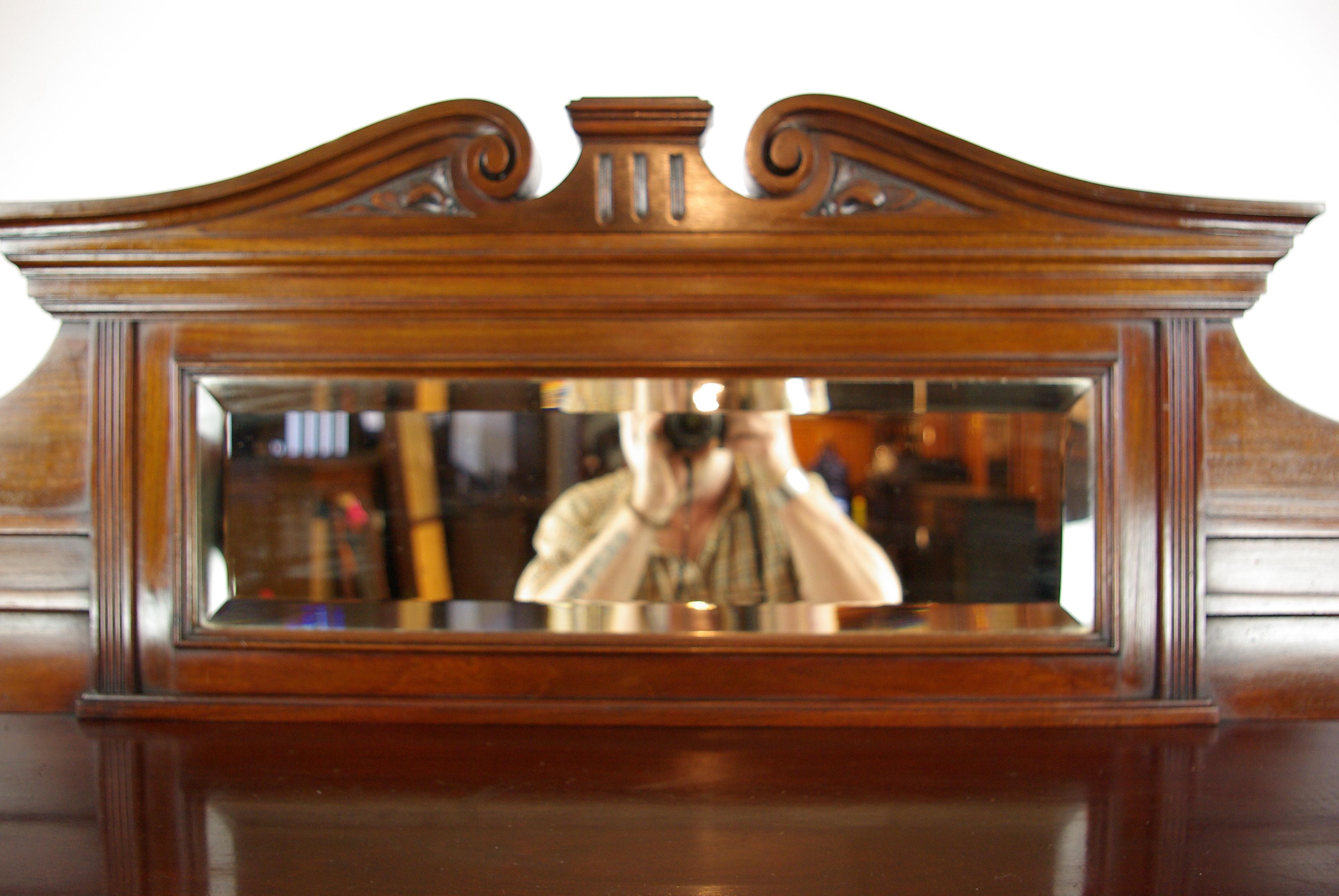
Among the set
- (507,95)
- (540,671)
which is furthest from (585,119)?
(540,671)

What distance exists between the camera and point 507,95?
0.86 metres

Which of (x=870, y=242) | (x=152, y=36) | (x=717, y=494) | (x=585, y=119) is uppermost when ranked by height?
(x=152, y=36)

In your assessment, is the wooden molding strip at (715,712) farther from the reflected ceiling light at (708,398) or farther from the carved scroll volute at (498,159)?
the carved scroll volute at (498,159)

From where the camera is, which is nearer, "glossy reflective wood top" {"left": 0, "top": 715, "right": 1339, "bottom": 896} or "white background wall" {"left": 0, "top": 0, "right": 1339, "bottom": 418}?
"glossy reflective wood top" {"left": 0, "top": 715, "right": 1339, "bottom": 896}

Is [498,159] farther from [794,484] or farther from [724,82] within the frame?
[794,484]

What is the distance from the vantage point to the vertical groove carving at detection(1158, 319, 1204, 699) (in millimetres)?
740

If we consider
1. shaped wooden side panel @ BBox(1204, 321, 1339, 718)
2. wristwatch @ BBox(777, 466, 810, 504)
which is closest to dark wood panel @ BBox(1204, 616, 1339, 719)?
shaped wooden side panel @ BBox(1204, 321, 1339, 718)

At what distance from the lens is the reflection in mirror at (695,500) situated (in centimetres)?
76

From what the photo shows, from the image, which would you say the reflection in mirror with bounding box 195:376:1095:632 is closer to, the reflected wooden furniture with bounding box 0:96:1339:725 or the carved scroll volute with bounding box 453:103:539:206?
the reflected wooden furniture with bounding box 0:96:1339:725

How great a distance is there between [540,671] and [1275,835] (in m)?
0.52

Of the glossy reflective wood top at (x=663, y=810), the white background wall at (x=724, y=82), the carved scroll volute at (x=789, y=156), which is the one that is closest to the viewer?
the glossy reflective wood top at (x=663, y=810)

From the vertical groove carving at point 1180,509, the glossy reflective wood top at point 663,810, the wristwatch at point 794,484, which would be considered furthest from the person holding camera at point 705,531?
the vertical groove carving at point 1180,509

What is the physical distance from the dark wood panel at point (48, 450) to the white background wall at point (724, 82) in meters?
0.14

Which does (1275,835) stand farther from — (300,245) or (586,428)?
(300,245)
